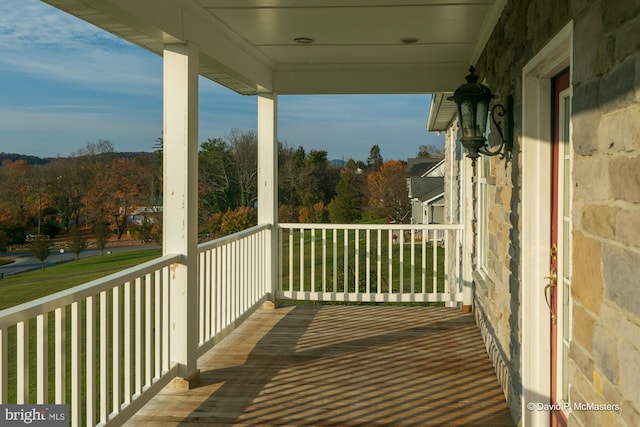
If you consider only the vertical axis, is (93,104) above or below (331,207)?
above

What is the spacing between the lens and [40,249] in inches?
130

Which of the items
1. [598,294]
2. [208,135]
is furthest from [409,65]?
[598,294]

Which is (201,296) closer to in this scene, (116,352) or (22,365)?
(116,352)

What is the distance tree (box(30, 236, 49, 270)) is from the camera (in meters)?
3.27

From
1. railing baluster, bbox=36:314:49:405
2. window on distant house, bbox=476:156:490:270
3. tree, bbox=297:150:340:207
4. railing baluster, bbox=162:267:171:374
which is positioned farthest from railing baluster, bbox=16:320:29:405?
tree, bbox=297:150:340:207

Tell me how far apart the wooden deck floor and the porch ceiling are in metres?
2.31

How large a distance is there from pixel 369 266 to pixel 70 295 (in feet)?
17.2

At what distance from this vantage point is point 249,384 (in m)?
3.99

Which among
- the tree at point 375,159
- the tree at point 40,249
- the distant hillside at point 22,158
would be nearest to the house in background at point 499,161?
the tree at point 40,249

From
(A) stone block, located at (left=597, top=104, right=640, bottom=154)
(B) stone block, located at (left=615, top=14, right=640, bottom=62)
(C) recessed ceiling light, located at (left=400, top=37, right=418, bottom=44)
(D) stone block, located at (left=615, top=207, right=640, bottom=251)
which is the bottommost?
(D) stone block, located at (left=615, top=207, right=640, bottom=251)

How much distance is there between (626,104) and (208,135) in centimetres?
725

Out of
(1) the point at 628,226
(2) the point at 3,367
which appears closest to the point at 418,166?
(2) the point at 3,367

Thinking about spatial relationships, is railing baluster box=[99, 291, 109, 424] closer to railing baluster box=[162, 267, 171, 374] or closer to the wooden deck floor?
the wooden deck floor

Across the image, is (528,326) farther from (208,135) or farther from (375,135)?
(375,135)
